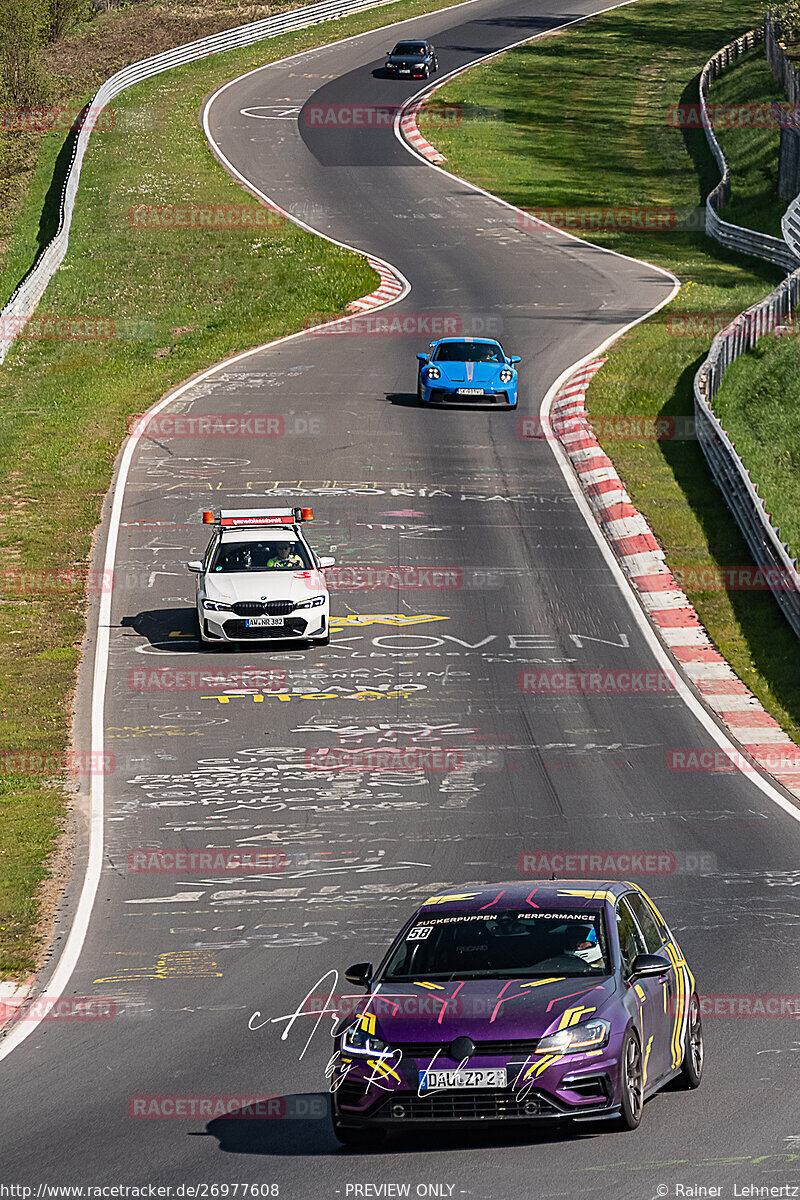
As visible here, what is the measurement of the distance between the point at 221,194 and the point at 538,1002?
52.5 meters

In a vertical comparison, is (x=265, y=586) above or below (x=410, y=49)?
below

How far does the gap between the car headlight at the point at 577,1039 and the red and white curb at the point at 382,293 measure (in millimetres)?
38377

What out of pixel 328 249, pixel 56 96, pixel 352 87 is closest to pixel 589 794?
pixel 328 249

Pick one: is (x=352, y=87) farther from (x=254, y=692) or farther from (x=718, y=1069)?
(x=718, y=1069)

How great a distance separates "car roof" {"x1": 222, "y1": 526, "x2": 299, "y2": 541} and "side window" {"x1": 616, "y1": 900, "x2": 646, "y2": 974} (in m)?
15.1

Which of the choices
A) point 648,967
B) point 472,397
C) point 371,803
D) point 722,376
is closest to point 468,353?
point 472,397

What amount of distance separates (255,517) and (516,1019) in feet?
55.1

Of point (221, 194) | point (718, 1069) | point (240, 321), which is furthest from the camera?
point (221, 194)

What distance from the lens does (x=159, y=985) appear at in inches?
497

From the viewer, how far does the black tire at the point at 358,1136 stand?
8828 mm

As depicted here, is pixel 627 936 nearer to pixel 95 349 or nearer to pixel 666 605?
pixel 666 605

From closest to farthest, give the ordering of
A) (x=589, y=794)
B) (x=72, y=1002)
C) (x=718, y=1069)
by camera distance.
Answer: (x=718, y=1069) → (x=72, y=1002) → (x=589, y=794)

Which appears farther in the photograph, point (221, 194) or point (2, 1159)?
point (221, 194)

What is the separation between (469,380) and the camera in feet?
119
